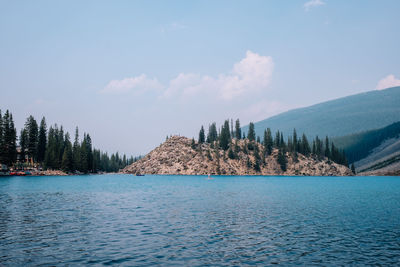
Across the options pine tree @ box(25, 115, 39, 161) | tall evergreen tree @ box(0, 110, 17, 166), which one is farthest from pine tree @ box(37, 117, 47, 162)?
tall evergreen tree @ box(0, 110, 17, 166)

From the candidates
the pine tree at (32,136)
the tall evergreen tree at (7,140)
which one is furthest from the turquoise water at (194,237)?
the pine tree at (32,136)

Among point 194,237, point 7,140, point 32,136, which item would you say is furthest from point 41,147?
point 194,237

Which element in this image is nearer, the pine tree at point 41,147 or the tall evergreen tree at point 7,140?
the tall evergreen tree at point 7,140

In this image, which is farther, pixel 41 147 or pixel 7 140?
pixel 41 147

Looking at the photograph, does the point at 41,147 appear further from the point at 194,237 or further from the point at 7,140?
the point at 194,237

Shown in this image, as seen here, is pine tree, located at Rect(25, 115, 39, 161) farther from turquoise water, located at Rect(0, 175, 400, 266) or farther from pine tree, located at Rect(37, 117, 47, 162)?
turquoise water, located at Rect(0, 175, 400, 266)

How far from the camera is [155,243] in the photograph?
2961 cm

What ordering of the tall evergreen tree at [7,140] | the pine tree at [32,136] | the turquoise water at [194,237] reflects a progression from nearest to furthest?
the turquoise water at [194,237]
the tall evergreen tree at [7,140]
the pine tree at [32,136]

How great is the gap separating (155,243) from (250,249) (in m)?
9.13

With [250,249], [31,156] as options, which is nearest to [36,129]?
[31,156]

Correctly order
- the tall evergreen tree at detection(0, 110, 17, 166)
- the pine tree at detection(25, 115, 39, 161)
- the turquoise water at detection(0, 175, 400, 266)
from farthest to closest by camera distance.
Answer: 1. the pine tree at detection(25, 115, 39, 161)
2. the tall evergreen tree at detection(0, 110, 17, 166)
3. the turquoise water at detection(0, 175, 400, 266)

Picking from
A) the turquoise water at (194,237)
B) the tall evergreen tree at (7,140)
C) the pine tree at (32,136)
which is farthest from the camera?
the pine tree at (32,136)

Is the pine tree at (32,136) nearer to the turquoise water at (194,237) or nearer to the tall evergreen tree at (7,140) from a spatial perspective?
the tall evergreen tree at (7,140)

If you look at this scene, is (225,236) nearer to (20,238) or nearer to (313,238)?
(313,238)
